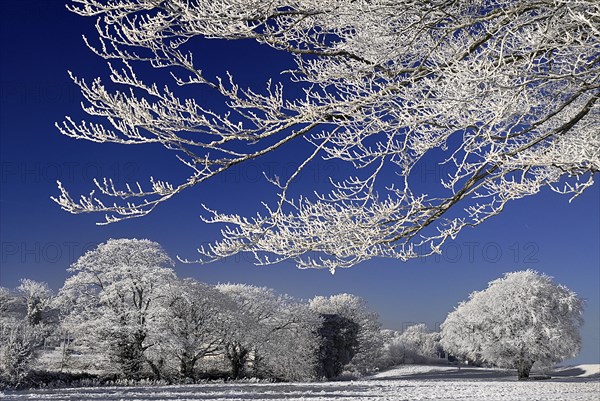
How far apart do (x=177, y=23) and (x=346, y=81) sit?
6.19ft

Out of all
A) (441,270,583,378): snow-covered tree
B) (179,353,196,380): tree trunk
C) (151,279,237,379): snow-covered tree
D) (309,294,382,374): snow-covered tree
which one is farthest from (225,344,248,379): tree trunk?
(441,270,583,378): snow-covered tree

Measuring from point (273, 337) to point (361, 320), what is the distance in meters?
11.3

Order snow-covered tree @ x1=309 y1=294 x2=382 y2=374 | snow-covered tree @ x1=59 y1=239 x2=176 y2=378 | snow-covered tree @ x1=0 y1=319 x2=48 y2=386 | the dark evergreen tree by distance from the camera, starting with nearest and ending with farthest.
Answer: snow-covered tree @ x1=0 y1=319 x2=48 y2=386 < snow-covered tree @ x1=59 y1=239 x2=176 y2=378 < the dark evergreen tree < snow-covered tree @ x1=309 y1=294 x2=382 y2=374

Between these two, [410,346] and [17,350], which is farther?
[410,346]

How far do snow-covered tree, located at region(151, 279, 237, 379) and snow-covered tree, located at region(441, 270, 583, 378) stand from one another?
14398mm

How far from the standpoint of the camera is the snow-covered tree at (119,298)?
82.5 ft

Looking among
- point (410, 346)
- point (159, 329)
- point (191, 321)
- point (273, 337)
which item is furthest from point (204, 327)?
point (410, 346)

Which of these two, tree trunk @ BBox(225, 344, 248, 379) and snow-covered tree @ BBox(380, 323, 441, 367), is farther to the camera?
snow-covered tree @ BBox(380, 323, 441, 367)

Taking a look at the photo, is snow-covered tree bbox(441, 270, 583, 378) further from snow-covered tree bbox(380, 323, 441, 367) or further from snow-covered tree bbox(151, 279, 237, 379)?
snow-covered tree bbox(380, 323, 441, 367)

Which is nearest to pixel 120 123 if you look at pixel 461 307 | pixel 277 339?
pixel 277 339

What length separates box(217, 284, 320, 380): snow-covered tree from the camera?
3070 centimetres

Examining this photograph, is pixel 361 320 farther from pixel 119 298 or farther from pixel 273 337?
pixel 119 298

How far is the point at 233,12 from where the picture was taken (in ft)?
16.1

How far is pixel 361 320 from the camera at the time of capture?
1633 inches
